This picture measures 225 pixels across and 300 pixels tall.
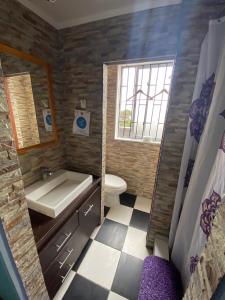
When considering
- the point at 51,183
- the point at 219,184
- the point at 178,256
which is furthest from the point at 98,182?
the point at 219,184

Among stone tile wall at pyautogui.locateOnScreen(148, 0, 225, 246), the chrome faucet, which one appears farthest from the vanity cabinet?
stone tile wall at pyautogui.locateOnScreen(148, 0, 225, 246)

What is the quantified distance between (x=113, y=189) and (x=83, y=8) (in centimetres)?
204

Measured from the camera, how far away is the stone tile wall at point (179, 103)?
968 millimetres

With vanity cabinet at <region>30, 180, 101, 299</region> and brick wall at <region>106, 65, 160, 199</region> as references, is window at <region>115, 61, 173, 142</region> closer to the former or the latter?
brick wall at <region>106, 65, 160, 199</region>

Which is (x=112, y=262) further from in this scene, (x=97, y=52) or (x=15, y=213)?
(x=97, y=52)

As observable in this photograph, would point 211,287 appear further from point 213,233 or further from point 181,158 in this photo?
point 181,158

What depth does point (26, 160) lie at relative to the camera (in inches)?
50.1

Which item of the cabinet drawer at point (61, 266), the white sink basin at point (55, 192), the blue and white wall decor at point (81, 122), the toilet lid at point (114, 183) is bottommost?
the cabinet drawer at point (61, 266)

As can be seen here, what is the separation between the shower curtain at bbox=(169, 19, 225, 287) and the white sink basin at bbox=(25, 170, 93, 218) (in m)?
0.96

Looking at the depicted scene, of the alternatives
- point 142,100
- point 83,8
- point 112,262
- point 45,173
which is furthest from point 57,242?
point 142,100

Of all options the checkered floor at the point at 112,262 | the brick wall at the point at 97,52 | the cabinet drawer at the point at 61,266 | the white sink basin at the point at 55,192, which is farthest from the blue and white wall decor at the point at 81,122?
the checkered floor at the point at 112,262

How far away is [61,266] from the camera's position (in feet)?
3.70

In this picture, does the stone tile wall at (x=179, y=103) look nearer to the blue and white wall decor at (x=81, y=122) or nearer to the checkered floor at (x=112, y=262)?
the checkered floor at (x=112, y=262)

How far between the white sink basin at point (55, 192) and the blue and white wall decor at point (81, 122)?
50cm
